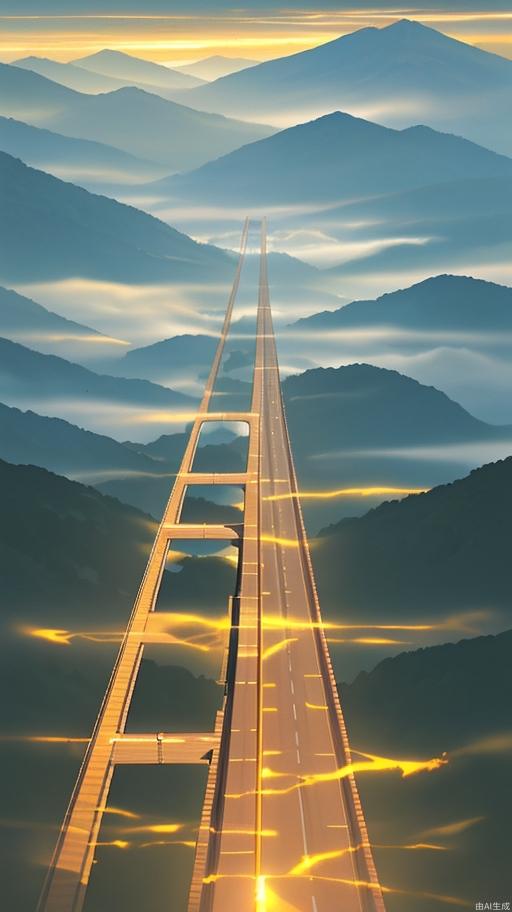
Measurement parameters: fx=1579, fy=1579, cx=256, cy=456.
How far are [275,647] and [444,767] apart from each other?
552 inches

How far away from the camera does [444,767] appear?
6875 centimetres

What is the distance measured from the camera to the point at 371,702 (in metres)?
78.7

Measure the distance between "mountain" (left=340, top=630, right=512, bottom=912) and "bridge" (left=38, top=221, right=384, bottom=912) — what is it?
1.77m

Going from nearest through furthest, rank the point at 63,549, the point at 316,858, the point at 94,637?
the point at 316,858
the point at 94,637
the point at 63,549

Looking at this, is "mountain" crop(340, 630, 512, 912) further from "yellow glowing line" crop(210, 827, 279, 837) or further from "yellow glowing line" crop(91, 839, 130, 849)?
"yellow glowing line" crop(91, 839, 130, 849)

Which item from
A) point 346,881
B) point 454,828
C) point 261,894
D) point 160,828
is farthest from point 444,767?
point 261,894

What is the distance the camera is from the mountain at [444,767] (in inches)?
2217

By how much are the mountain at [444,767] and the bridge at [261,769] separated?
1774 mm

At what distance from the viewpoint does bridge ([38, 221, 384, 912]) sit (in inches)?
2082

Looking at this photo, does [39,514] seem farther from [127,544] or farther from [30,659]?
[30,659]

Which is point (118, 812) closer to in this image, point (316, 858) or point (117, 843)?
point (117, 843)

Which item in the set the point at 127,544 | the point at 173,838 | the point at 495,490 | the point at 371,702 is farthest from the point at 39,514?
the point at 173,838

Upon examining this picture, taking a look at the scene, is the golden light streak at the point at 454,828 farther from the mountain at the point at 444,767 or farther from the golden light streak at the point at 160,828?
the golden light streak at the point at 160,828

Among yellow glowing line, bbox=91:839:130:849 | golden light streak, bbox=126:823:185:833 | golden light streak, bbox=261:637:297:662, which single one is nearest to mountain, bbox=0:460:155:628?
golden light streak, bbox=261:637:297:662
